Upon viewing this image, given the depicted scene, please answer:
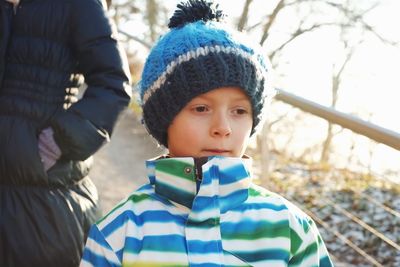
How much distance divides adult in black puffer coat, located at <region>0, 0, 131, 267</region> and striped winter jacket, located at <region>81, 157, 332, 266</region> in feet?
1.37

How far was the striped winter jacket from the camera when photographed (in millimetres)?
1429

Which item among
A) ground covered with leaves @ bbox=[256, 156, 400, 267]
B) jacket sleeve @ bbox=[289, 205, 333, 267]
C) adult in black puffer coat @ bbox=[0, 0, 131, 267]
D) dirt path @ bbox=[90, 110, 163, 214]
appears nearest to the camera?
jacket sleeve @ bbox=[289, 205, 333, 267]

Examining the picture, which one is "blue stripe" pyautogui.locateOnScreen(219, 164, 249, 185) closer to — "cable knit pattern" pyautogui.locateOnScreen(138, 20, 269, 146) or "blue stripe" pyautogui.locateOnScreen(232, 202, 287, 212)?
"blue stripe" pyautogui.locateOnScreen(232, 202, 287, 212)

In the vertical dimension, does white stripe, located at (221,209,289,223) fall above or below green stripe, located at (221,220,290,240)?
above

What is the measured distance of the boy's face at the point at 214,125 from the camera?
1.53 meters

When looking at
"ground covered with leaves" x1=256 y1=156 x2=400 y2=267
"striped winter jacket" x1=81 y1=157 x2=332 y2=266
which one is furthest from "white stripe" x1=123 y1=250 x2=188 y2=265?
"ground covered with leaves" x1=256 y1=156 x2=400 y2=267

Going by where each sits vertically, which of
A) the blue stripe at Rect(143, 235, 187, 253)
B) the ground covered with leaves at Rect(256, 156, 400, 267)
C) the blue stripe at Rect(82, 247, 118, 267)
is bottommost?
the ground covered with leaves at Rect(256, 156, 400, 267)

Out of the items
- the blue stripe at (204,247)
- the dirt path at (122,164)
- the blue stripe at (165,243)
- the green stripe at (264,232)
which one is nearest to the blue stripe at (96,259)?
the blue stripe at (165,243)

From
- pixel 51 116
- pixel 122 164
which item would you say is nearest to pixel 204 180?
pixel 51 116

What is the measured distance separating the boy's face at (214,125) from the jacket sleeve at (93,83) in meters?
0.41

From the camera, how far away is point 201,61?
1.58 meters

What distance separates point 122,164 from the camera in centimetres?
599

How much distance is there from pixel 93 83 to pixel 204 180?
0.72 meters

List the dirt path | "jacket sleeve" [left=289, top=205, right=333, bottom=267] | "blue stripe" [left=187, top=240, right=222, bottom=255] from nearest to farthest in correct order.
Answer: "blue stripe" [left=187, top=240, right=222, bottom=255]
"jacket sleeve" [left=289, top=205, right=333, bottom=267]
the dirt path
